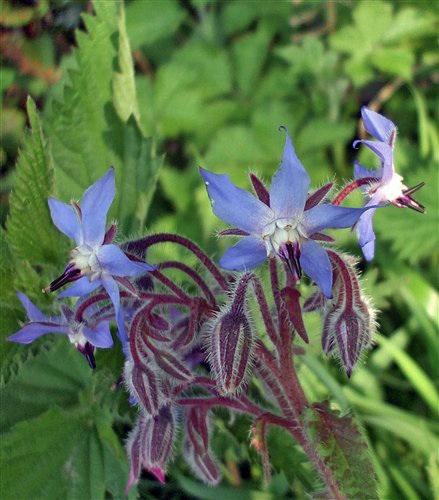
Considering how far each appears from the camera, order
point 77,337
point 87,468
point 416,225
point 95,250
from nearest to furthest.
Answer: point 95,250 → point 77,337 → point 87,468 → point 416,225

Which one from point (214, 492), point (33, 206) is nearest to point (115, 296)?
point (33, 206)

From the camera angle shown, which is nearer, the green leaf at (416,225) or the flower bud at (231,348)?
the flower bud at (231,348)

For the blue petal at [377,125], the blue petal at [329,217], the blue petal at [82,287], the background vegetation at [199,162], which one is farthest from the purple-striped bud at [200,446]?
the blue petal at [377,125]

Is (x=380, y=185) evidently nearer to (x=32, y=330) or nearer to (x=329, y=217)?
(x=329, y=217)

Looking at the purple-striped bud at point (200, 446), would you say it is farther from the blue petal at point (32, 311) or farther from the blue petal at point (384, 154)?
the blue petal at point (384, 154)

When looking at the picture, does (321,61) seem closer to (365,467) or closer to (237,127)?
(237,127)

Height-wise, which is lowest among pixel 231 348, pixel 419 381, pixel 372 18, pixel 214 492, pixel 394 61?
pixel 419 381

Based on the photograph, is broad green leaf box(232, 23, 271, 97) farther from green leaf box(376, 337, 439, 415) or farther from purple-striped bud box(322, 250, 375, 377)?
purple-striped bud box(322, 250, 375, 377)
